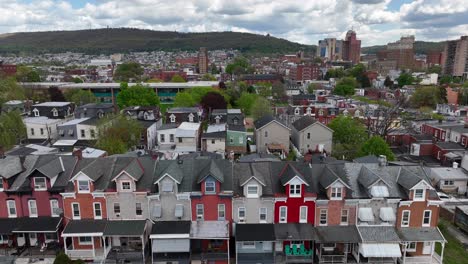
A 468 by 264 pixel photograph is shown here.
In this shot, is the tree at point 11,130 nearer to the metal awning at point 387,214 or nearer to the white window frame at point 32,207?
the white window frame at point 32,207

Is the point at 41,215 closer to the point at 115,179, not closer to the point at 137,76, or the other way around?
the point at 115,179

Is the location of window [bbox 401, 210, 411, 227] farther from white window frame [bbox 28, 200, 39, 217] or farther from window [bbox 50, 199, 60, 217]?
white window frame [bbox 28, 200, 39, 217]

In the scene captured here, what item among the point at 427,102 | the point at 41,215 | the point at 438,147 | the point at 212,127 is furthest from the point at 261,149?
the point at 427,102

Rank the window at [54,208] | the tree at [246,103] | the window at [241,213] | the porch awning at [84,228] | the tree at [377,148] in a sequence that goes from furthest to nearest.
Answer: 1. the tree at [246,103]
2. the tree at [377,148]
3. the window at [54,208]
4. the window at [241,213]
5. the porch awning at [84,228]

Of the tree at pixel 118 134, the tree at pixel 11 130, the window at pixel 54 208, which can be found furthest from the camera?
the tree at pixel 11 130

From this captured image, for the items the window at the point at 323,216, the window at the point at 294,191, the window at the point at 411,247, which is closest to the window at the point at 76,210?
the window at the point at 294,191

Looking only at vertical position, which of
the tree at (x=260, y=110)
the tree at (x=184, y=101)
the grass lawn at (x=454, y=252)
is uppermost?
the tree at (x=184, y=101)

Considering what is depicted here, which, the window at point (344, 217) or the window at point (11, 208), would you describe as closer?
the window at point (344, 217)
